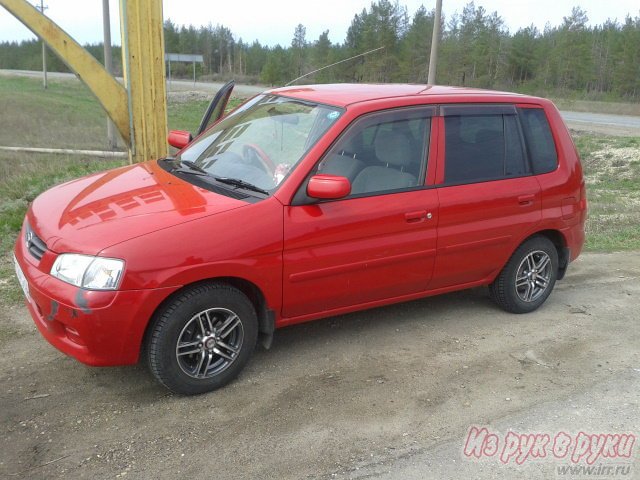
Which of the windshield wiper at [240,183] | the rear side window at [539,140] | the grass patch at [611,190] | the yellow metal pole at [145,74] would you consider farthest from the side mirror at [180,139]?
the grass patch at [611,190]

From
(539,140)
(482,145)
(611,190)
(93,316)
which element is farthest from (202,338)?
(611,190)

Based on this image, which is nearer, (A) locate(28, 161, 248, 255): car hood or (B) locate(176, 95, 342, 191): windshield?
(A) locate(28, 161, 248, 255): car hood

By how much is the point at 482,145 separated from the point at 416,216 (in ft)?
3.03

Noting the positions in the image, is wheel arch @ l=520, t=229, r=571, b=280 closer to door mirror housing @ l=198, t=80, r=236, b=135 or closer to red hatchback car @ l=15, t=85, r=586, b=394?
red hatchback car @ l=15, t=85, r=586, b=394

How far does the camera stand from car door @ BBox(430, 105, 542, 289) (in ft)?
A: 14.9

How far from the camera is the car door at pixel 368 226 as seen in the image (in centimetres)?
390

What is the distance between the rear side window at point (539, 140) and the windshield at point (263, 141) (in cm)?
180

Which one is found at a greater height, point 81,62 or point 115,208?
point 81,62

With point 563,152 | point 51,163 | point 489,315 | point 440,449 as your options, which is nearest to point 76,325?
point 440,449

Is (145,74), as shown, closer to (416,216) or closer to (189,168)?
(189,168)

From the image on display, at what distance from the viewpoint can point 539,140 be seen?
5.12 m

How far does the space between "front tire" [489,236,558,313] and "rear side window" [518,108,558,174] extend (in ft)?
2.02

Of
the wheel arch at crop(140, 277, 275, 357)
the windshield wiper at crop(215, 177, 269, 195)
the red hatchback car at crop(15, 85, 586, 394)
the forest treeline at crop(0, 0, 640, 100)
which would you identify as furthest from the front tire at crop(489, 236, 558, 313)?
the forest treeline at crop(0, 0, 640, 100)

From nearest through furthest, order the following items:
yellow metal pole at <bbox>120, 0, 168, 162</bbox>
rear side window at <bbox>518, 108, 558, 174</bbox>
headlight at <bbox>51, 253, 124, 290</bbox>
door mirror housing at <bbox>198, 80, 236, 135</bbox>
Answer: headlight at <bbox>51, 253, 124, 290</bbox> → rear side window at <bbox>518, 108, 558, 174</bbox> → door mirror housing at <bbox>198, 80, 236, 135</bbox> → yellow metal pole at <bbox>120, 0, 168, 162</bbox>
